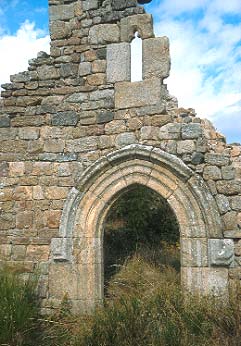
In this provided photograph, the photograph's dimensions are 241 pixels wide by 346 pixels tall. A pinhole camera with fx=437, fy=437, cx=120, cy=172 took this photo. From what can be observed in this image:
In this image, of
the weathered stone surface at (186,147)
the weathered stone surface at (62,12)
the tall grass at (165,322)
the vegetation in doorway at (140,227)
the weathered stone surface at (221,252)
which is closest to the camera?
the tall grass at (165,322)

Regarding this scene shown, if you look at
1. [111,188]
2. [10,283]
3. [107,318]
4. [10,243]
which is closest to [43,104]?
[111,188]

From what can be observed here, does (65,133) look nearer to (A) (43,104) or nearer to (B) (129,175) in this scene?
(A) (43,104)

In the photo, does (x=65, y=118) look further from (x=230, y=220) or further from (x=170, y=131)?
(x=230, y=220)

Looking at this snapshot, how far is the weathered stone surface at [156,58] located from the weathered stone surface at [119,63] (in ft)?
0.83

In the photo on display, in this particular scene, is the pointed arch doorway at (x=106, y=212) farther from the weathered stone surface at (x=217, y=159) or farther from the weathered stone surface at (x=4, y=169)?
the weathered stone surface at (x=4, y=169)

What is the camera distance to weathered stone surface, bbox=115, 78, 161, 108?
19.9 feet

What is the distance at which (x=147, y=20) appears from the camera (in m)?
6.23

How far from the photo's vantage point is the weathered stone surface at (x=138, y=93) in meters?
6.06

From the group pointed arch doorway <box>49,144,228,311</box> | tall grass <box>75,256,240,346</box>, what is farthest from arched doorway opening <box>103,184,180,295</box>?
tall grass <box>75,256,240,346</box>

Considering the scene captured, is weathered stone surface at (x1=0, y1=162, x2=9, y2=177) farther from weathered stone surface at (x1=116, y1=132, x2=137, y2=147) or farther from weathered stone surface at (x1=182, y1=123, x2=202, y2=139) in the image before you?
weathered stone surface at (x1=182, y1=123, x2=202, y2=139)

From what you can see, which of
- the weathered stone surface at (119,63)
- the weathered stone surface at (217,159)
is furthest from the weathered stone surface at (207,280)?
the weathered stone surface at (119,63)

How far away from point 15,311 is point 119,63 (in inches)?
142

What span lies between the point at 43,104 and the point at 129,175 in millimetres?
1733

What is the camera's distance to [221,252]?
546 centimetres
